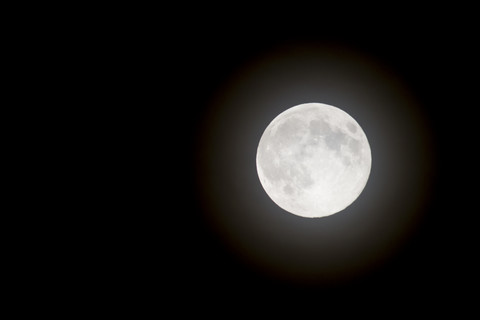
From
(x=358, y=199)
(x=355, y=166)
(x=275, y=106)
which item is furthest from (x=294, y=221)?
(x=275, y=106)

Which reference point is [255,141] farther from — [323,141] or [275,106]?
[323,141]

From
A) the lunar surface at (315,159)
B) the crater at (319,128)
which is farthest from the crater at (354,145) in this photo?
the crater at (319,128)

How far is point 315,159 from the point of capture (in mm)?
3641

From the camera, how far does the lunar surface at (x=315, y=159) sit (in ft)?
12.0

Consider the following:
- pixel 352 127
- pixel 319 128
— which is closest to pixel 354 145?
pixel 352 127

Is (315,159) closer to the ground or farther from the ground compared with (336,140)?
closer to the ground

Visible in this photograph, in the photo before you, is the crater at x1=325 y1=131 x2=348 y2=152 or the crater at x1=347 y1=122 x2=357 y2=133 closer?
the crater at x1=325 y1=131 x2=348 y2=152

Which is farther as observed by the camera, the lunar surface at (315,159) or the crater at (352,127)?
the crater at (352,127)

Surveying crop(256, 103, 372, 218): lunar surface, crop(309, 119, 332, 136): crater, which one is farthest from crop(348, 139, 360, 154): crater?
crop(309, 119, 332, 136): crater

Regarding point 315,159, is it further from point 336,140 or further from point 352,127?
point 352,127

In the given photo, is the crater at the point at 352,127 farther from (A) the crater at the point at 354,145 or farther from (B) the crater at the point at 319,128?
(B) the crater at the point at 319,128

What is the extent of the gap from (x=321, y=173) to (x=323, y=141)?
29cm

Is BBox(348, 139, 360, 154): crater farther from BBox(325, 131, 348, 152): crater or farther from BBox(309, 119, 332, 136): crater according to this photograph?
BBox(309, 119, 332, 136): crater

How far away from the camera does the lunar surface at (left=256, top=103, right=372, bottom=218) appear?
144 inches
